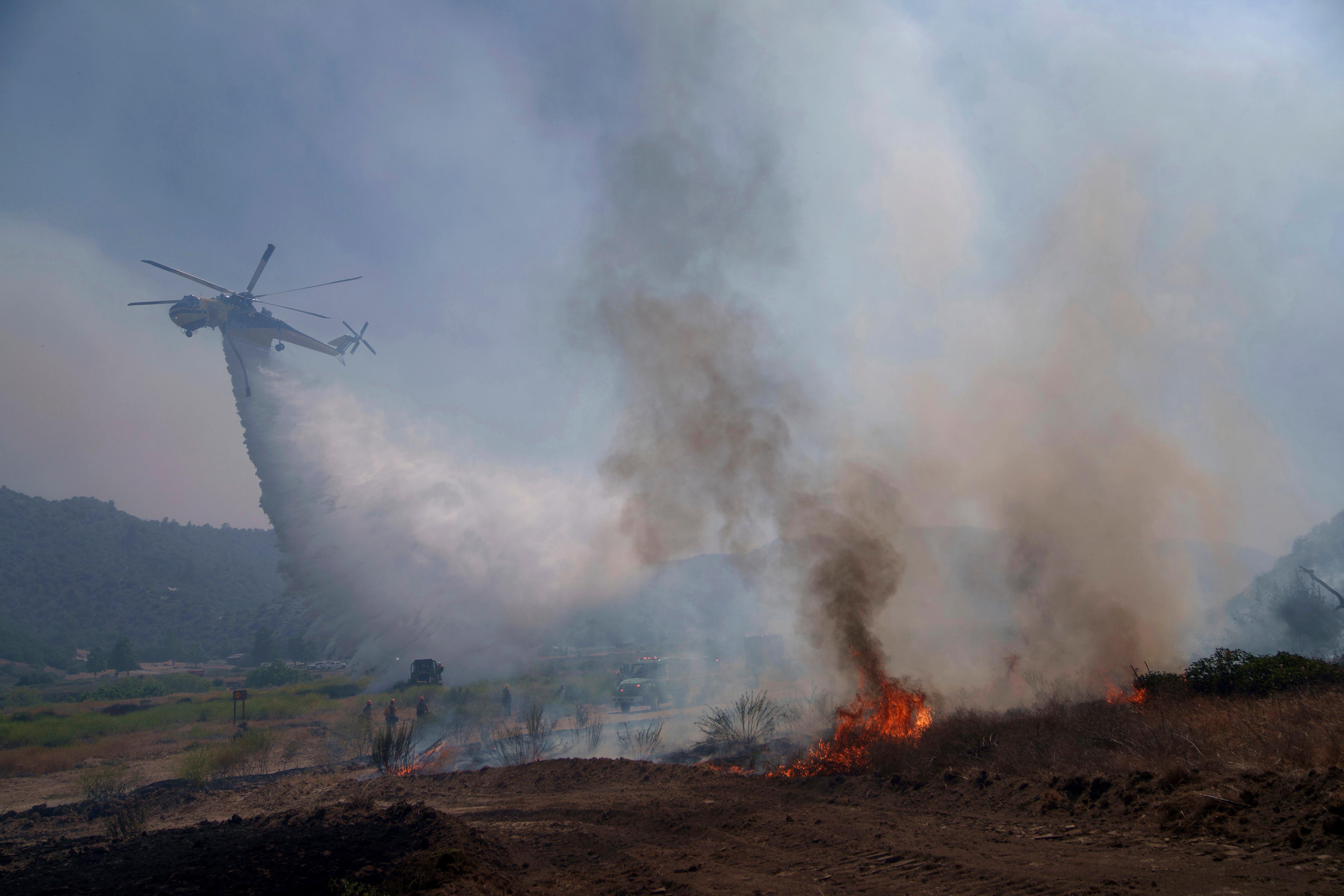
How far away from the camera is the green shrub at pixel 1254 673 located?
13.1 metres

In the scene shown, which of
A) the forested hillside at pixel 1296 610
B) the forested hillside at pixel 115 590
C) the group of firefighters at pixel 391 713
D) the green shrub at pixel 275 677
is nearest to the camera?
the group of firefighters at pixel 391 713

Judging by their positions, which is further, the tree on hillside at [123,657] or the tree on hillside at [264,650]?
the tree on hillside at [264,650]

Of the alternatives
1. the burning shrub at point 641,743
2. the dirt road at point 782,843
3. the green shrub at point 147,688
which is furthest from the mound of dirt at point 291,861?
the green shrub at point 147,688

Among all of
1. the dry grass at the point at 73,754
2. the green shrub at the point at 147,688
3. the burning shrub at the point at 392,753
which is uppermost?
the green shrub at the point at 147,688

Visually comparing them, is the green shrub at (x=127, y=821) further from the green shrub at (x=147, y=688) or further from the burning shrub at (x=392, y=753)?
the green shrub at (x=147, y=688)

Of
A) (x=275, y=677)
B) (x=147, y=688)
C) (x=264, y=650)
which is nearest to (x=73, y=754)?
(x=147, y=688)

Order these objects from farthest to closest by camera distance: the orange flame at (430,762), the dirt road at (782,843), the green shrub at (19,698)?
the green shrub at (19,698)
the orange flame at (430,762)
the dirt road at (782,843)

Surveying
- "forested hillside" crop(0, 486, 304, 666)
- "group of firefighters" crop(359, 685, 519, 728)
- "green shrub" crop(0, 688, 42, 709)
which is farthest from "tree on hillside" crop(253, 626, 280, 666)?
"group of firefighters" crop(359, 685, 519, 728)

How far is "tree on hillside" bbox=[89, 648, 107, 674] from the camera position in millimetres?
67500

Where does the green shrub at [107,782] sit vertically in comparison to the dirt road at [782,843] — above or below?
below

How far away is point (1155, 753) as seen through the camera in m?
10.5

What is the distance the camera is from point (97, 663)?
67750 millimetres

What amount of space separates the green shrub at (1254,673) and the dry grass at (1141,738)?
1.47 feet

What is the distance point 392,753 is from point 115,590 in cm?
12063
